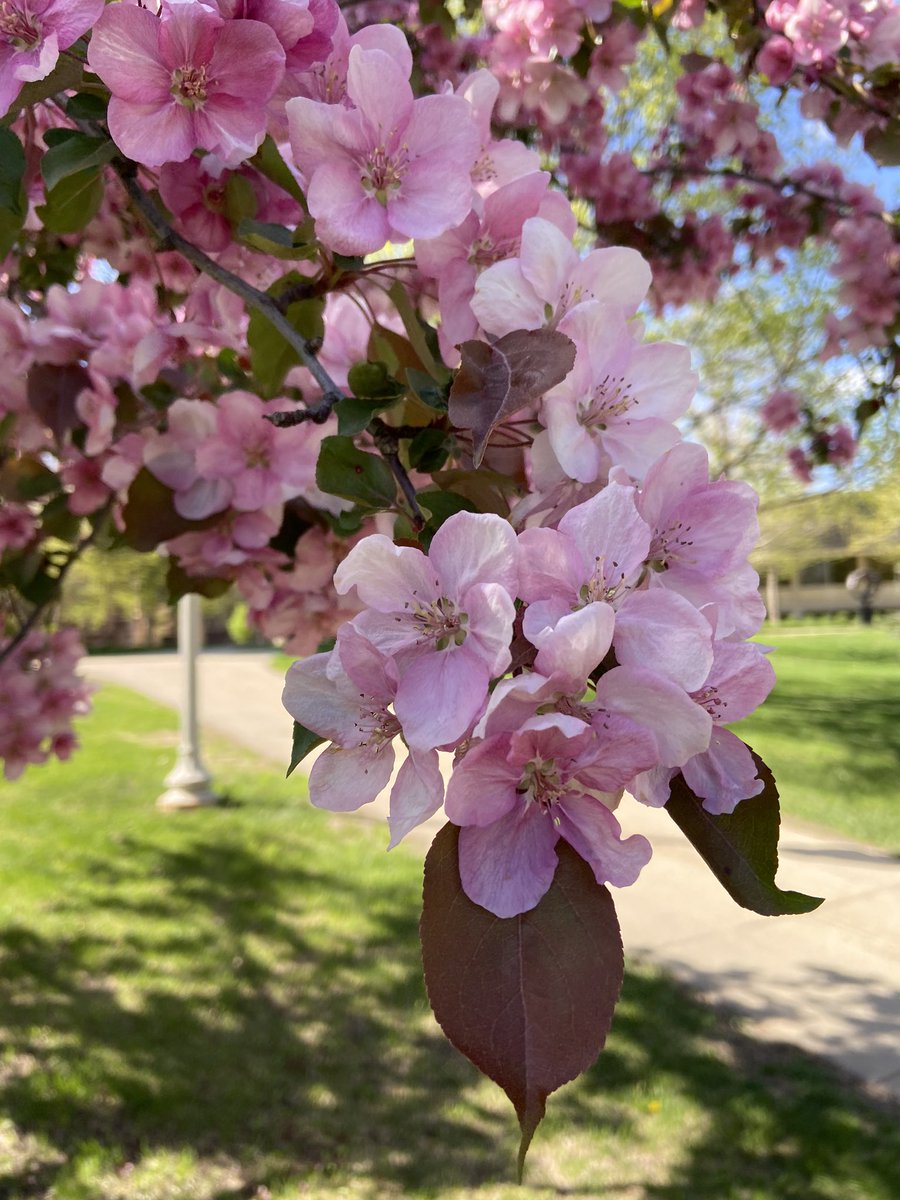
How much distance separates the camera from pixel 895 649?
21453 mm

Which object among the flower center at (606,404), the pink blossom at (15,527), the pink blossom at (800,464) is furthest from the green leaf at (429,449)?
the pink blossom at (800,464)

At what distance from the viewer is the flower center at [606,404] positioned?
2.32 feet

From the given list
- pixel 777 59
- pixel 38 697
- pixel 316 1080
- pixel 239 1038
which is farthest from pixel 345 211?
pixel 239 1038

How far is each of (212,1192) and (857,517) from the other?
68.2 ft

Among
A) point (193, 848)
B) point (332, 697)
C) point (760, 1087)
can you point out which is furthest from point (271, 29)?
point (193, 848)

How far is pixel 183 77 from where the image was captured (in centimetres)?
69

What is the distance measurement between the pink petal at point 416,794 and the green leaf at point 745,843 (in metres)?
0.14

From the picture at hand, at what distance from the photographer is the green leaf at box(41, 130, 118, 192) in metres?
0.80

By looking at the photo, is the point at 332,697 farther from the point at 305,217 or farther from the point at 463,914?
the point at 305,217

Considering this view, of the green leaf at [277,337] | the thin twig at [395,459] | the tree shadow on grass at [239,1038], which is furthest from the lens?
the tree shadow on grass at [239,1038]

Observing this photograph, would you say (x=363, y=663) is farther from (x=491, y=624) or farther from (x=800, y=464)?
(x=800, y=464)

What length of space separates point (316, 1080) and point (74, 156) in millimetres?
3199

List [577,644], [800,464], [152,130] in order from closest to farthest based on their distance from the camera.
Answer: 1. [577,644]
2. [152,130]
3. [800,464]

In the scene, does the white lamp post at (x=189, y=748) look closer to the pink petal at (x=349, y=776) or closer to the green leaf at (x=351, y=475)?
the green leaf at (x=351, y=475)
